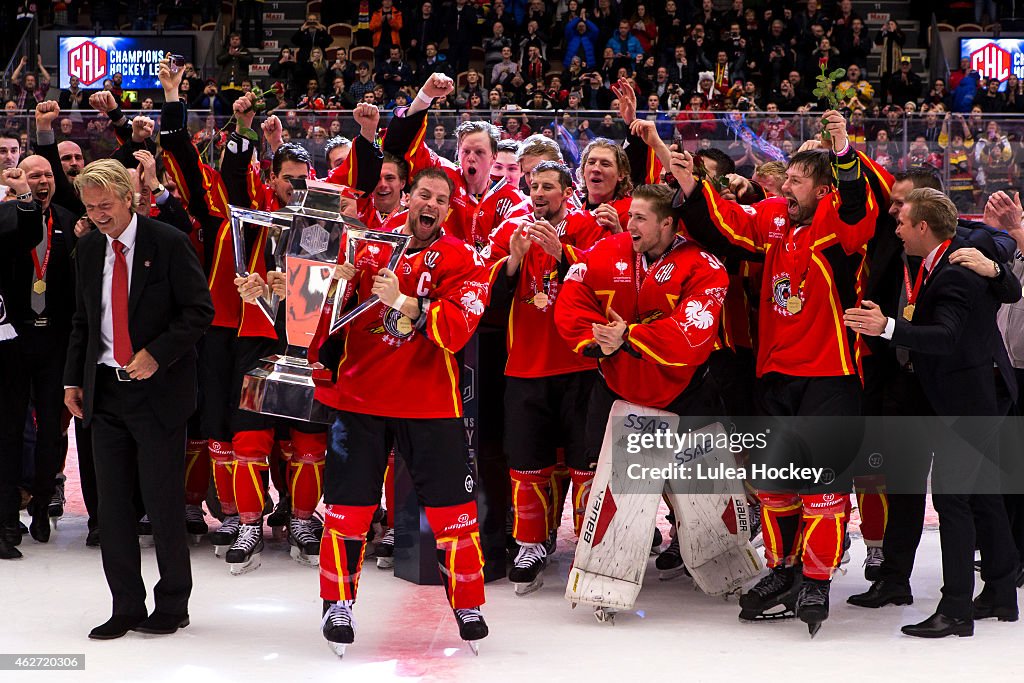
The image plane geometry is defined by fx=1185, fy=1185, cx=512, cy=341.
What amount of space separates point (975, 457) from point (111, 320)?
140 inches

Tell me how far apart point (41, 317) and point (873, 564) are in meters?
4.39

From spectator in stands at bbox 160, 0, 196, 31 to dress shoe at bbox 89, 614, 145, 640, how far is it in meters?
18.1

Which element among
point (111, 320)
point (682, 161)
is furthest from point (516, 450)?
point (111, 320)

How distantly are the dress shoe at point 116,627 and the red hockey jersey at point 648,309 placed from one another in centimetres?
214

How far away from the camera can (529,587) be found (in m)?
5.63

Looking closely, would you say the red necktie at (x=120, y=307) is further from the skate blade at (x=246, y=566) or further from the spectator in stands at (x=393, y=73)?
the spectator in stands at (x=393, y=73)

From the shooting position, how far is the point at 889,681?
4.37m

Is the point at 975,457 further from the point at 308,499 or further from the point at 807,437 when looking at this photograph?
the point at 308,499

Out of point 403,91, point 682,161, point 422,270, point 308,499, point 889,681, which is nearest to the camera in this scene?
point 889,681

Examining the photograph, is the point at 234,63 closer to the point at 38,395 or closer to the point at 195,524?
the point at 38,395

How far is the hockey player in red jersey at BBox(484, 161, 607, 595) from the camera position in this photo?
18.6 ft

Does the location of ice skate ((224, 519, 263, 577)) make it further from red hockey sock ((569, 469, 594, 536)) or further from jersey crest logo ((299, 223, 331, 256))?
jersey crest logo ((299, 223, 331, 256))

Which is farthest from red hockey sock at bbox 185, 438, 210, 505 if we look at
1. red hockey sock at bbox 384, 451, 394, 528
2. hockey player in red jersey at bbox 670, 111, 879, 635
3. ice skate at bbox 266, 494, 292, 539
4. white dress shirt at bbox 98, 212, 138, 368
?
hockey player in red jersey at bbox 670, 111, 879, 635

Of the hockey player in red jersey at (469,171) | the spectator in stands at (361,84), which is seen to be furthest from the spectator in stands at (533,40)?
the hockey player in red jersey at (469,171)
